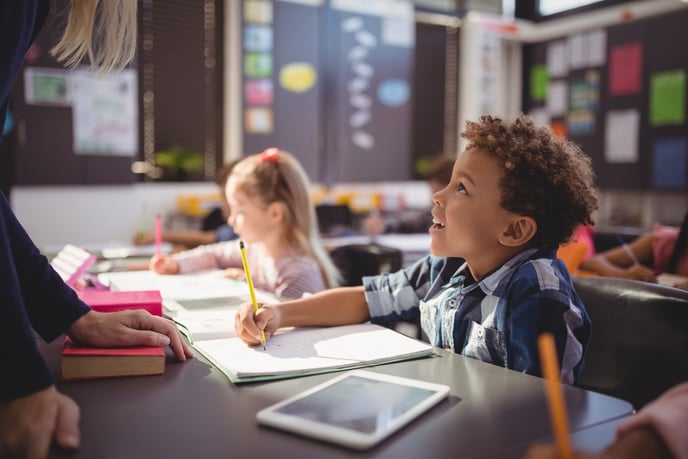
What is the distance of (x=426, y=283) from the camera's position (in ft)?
4.68

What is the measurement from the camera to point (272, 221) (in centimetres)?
223

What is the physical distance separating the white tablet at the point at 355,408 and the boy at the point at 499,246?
0.28m

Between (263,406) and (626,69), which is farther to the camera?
(626,69)

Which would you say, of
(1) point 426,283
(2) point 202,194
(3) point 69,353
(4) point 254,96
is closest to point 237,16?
(4) point 254,96

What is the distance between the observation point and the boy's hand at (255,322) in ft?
3.75

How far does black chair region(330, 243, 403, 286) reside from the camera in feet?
6.90

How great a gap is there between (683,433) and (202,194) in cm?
480

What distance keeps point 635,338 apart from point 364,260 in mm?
1020

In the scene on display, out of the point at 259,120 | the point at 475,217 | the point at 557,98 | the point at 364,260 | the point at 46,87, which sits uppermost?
the point at 557,98

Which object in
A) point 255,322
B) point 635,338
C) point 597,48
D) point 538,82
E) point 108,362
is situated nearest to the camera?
point 108,362

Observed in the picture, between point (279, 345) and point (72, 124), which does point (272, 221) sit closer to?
point (279, 345)

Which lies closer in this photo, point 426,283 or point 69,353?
point 69,353

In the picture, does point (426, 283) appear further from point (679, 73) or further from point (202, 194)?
point (679, 73)

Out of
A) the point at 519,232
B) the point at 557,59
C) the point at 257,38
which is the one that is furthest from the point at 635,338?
the point at 557,59
